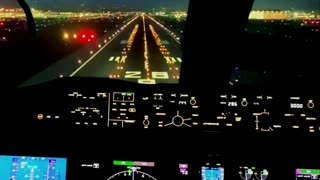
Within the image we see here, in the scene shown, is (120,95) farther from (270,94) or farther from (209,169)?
(270,94)

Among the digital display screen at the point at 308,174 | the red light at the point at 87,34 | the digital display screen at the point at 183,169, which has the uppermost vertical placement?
the red light at the point at 87,34

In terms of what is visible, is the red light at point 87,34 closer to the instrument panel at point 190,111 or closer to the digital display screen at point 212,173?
the instrument panel at point 190,111

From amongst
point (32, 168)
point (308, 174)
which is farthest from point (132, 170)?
point (308, 174)

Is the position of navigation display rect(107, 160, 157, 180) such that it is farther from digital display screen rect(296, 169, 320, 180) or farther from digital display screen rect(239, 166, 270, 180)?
digital display screen rect(296, 169, 320, 180)

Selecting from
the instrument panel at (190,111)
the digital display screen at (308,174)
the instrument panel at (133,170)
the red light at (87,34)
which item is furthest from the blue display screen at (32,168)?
the red light at (87,34)

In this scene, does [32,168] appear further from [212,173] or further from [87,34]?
[87,34]

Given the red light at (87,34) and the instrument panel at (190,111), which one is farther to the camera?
the red light at (87,34)

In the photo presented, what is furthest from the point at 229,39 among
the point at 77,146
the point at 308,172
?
the point at 77,146
